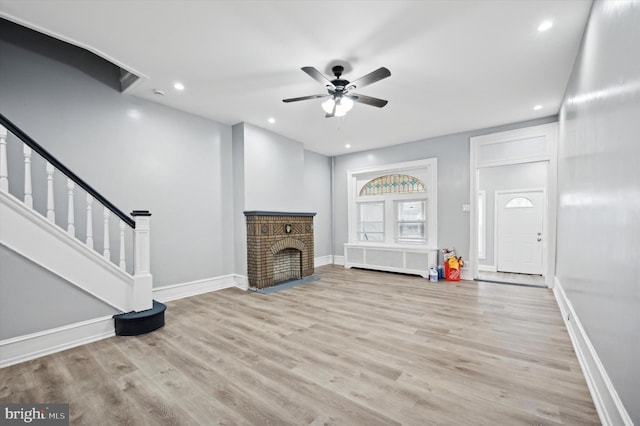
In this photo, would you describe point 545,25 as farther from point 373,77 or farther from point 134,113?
point 134,113

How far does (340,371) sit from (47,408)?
1961 millimetres

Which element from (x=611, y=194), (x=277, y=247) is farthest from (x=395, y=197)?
(x=611, y=194)

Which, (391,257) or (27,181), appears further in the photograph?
(391,257)

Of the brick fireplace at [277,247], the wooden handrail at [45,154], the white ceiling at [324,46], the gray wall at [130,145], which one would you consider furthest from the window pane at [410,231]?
the wooden handrail at [45,154]

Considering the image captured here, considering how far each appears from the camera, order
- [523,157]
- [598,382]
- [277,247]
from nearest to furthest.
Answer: [598,382], [523,157], [277,247]

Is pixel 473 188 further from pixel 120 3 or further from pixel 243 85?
pixel 120 3

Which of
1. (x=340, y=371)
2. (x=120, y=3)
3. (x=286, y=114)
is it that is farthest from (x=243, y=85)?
(x=340, y=371)

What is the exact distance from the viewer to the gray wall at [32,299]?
2258 mm

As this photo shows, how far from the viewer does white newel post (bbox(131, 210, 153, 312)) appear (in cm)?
300

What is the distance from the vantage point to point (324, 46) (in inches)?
108

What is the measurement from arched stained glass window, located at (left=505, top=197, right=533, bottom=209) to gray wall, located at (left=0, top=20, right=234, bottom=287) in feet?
20.3

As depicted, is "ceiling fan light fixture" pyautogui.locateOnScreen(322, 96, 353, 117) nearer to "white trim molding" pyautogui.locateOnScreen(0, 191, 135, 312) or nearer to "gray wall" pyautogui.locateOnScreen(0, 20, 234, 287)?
"gray wall" pyautogui.locateOnScreen(0, 20, 234, 287)

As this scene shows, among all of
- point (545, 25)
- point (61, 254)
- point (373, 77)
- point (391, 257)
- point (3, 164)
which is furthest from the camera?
point (391, 257)

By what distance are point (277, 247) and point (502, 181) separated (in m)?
5.38
